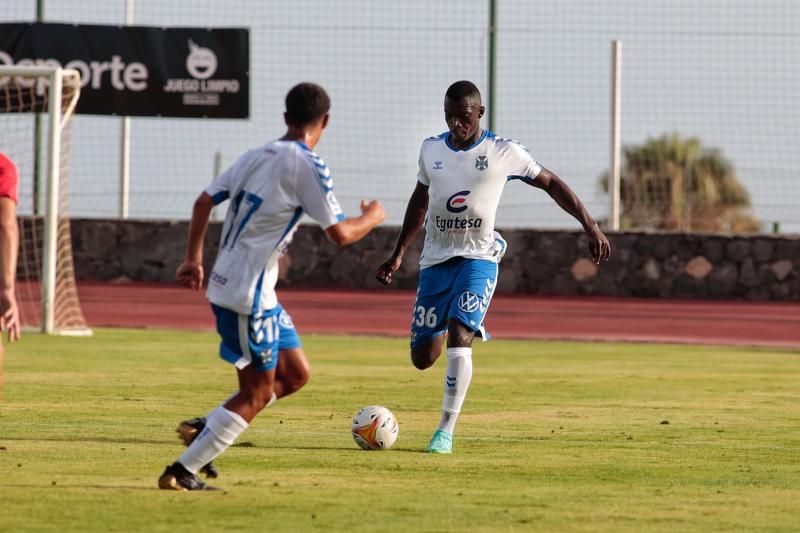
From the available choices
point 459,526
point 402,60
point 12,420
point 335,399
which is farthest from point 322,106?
point 402,60

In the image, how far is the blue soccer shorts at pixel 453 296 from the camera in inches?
404

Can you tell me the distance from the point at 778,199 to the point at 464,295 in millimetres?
18729

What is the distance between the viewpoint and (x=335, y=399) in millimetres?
13352

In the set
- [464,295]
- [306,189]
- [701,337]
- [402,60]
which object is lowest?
[701,337]

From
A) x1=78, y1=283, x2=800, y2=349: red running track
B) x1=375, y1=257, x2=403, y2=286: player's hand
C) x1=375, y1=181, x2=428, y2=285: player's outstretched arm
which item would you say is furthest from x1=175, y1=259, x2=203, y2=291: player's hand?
x1=78, y1=283, x2=800, y2=349: red running track

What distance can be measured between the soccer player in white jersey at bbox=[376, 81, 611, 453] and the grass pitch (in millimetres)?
665

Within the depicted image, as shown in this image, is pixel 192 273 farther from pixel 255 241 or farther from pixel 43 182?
pixel 43 182

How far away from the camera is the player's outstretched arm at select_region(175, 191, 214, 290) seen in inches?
→ 300

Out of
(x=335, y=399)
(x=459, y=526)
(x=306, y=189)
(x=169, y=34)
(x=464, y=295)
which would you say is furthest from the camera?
(x=169, y=34)

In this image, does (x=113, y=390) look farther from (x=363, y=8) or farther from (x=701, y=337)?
(x=363, y=8)

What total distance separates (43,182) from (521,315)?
8210 mm

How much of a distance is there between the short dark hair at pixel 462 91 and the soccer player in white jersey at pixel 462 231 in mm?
13

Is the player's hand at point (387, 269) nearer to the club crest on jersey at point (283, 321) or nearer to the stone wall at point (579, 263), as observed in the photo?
the club crest on jersey at point (283, 321)

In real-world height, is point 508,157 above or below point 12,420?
above
